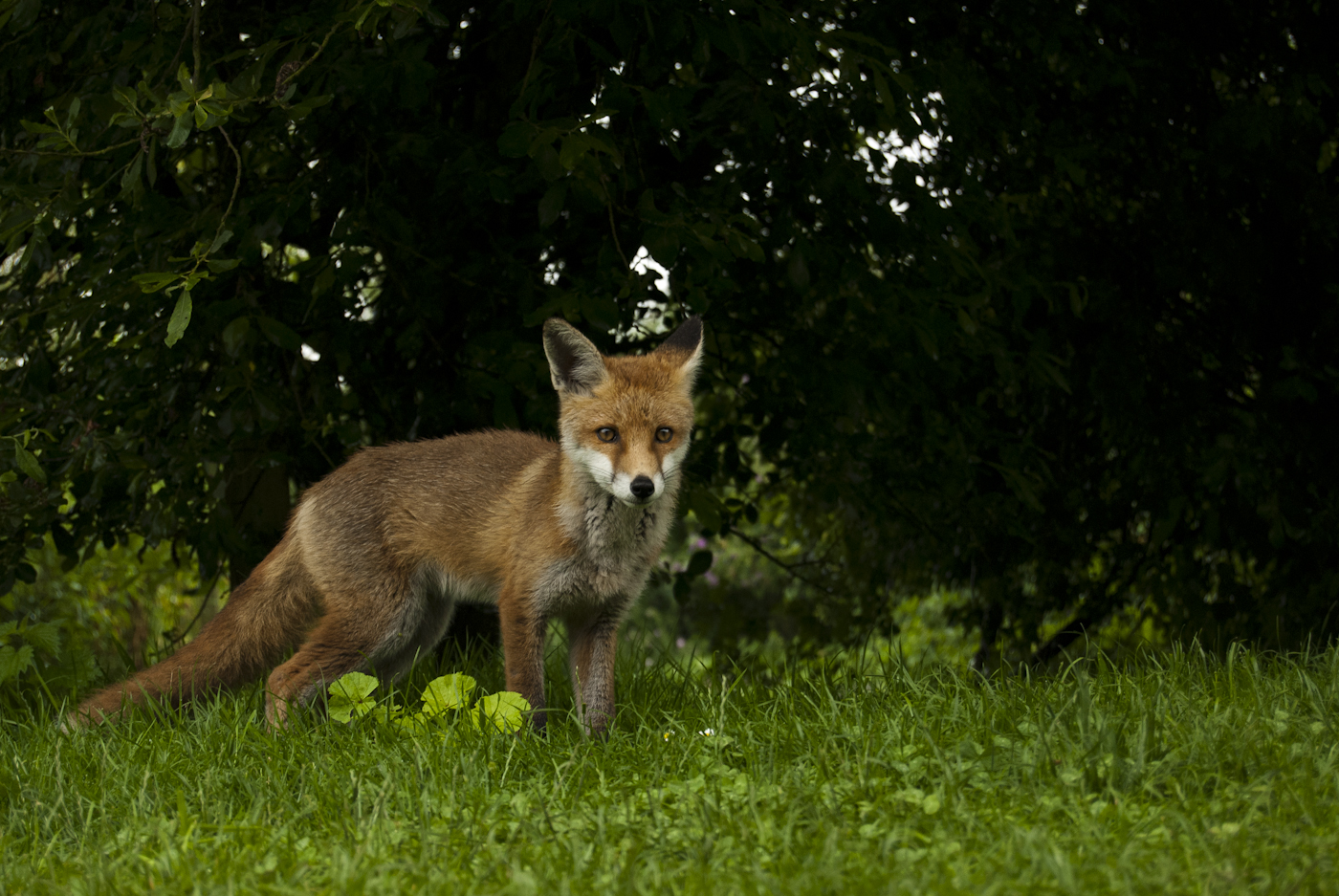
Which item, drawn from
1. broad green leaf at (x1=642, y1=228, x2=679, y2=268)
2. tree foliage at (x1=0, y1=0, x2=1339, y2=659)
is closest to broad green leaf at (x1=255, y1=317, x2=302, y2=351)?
tree foliage at (x1=0, y1=0, x2=1339, y2=659)

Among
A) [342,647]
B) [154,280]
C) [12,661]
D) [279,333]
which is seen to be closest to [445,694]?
[342,647]

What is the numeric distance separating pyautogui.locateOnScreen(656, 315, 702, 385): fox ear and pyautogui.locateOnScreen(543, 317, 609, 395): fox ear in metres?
0.31

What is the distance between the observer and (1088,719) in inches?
138

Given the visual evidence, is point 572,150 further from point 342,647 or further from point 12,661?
point 12,661

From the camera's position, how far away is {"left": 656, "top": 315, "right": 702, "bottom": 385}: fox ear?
468 cm

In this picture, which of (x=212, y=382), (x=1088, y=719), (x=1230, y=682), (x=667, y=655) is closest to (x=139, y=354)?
(x=212, y=382)

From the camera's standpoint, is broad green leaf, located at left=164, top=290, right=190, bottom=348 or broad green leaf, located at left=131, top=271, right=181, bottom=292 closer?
broad green leaf, located at left=164, top=290, right=190, bottom=348

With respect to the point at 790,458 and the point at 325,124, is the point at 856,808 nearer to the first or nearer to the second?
the point at 790,458

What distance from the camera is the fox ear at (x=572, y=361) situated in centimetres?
448

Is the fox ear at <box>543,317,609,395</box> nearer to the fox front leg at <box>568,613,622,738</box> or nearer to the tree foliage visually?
the tree foliage

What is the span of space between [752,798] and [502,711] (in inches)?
49.9

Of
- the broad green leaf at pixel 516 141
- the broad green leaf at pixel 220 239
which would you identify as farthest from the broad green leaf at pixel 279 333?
the broad green leaf at pixel 516 141

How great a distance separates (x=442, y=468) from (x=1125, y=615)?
4762mm

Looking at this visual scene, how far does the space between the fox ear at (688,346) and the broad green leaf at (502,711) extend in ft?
4.68
